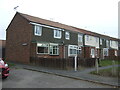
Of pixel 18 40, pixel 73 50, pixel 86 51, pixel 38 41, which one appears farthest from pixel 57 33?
pixel 86 51

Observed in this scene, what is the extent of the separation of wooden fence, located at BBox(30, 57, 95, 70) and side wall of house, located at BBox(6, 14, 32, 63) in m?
2.61

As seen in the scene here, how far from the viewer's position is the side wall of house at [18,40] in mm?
18188

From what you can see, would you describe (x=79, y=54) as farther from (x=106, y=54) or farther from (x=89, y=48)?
(x=106, y=54)

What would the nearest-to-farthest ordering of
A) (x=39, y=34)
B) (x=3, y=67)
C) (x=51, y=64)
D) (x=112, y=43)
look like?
1. (x=3, y=67)
2. (x=51, y=64)
3. (x=39, y=34)
4. (x=112, y=43)

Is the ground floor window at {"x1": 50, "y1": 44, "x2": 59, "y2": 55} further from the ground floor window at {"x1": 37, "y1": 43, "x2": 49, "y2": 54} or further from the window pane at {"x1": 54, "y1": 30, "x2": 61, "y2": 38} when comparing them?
the window pane at {"x1": 54, "y1": 30, "x2": 61, "y2": 38}

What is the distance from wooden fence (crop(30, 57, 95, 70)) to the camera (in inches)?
521

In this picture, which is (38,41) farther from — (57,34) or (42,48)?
(57,34)

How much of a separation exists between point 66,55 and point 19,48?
26.1 ft

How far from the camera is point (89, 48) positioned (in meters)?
27.8

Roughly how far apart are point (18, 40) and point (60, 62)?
31.0ft

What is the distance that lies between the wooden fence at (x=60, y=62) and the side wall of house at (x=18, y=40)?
2609 millimetres

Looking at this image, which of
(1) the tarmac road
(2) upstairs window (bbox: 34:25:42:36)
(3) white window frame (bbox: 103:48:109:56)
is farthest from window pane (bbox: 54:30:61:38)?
(3) white window frame (bbox: 103:48:109:56)

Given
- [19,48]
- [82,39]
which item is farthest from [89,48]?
[19,48]

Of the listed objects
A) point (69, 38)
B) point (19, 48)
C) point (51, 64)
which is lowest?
point (51, 64)
